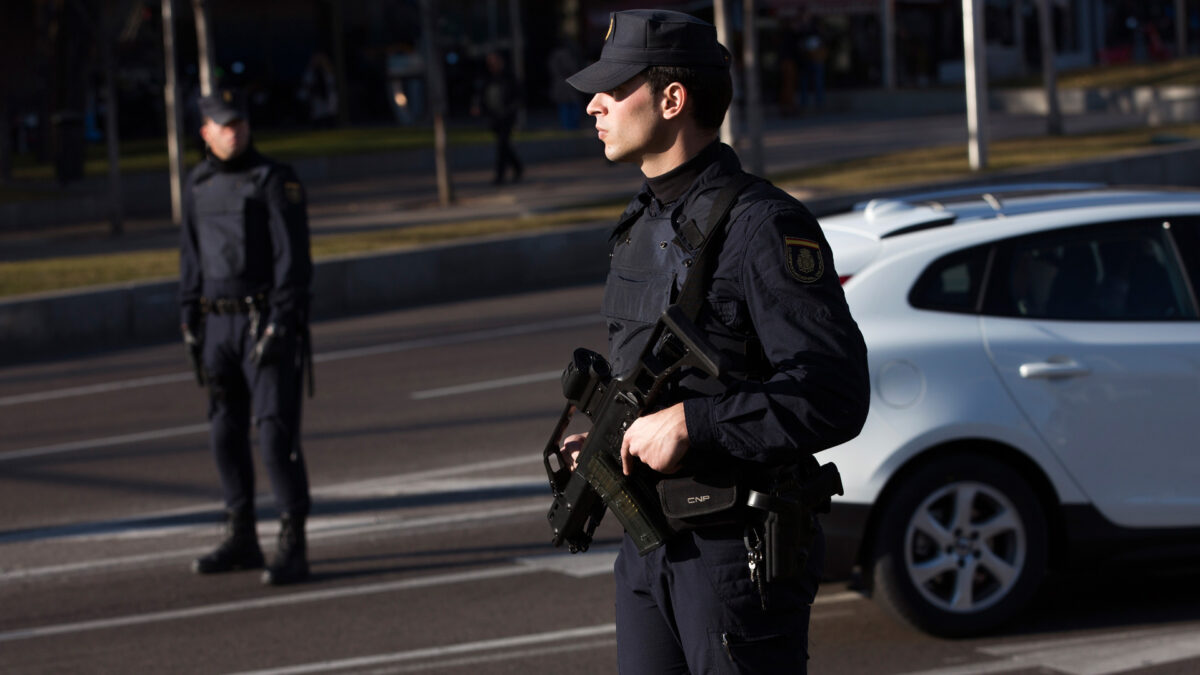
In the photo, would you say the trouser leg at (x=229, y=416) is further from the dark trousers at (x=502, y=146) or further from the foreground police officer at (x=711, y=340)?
the dark trousers at (x=502, y=146)

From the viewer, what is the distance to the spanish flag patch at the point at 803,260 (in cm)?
291

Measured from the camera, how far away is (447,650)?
5.73 metres

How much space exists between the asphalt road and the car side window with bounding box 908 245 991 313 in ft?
3.95

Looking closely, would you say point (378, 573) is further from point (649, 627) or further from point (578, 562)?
point (649, 627)

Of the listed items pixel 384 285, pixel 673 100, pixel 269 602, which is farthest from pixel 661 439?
pixel 384 285

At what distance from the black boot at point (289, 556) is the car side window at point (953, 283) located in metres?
2.80

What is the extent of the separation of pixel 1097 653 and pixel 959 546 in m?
0.60

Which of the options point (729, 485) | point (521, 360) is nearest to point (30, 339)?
point (521, 360)

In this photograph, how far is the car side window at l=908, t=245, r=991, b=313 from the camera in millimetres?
5648

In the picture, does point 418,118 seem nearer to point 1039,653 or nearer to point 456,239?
point 456,239

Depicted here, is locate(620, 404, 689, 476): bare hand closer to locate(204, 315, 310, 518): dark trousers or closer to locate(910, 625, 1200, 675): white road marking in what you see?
locate(910, 625, 1200, 675): white road marking

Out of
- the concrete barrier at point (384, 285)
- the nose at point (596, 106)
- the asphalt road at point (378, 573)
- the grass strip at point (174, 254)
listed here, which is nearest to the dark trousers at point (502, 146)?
the grass strip at point (174, 254)

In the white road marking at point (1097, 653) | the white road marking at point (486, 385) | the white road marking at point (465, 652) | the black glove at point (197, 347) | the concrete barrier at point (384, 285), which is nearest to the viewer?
the white road marking at point (1097, 653)

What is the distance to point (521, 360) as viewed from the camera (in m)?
11.9
